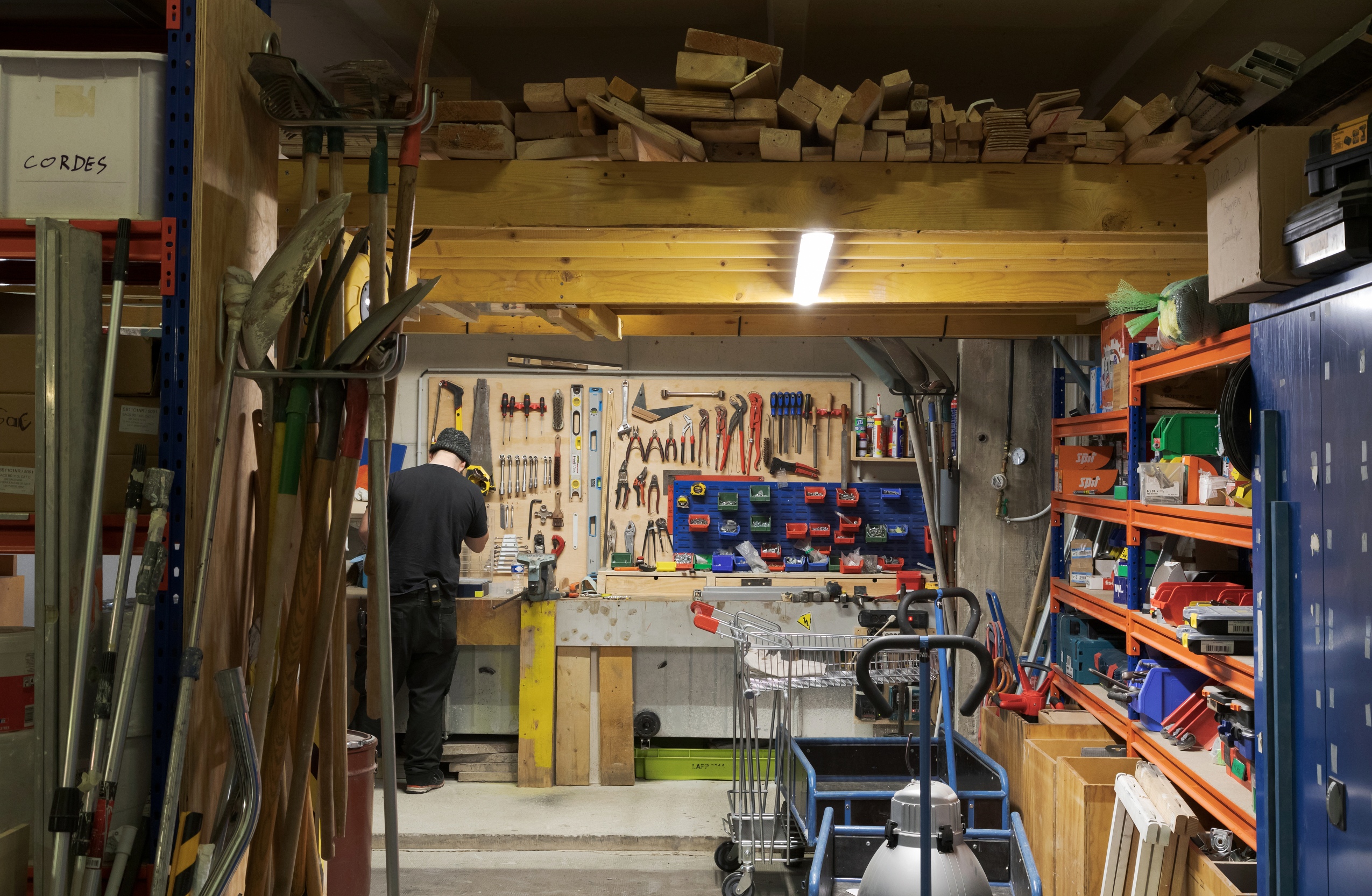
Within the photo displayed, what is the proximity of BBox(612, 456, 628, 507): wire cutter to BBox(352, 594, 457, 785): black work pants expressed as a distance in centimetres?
178

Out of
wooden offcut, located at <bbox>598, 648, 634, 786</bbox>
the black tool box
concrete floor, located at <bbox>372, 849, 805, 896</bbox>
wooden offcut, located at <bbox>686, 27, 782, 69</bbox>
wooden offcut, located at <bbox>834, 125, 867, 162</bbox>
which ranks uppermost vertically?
wooden offcut, located at <bbox>686, 27, 782, 69</bbox>

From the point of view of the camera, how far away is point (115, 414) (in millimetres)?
1885

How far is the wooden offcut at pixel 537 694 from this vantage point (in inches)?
213

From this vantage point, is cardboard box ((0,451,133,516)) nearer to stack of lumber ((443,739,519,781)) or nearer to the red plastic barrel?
the red plastic barrel

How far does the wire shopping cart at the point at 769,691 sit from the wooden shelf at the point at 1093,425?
55.2 inches

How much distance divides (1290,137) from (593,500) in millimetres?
5324

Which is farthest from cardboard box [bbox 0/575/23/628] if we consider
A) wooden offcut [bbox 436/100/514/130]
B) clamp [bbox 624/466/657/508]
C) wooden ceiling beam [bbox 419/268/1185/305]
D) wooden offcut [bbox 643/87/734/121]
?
clamp [bbox 624/466/657/508]

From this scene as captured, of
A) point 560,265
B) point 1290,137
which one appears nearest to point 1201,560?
point 1290,137

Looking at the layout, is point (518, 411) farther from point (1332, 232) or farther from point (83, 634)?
point (1332, 232)

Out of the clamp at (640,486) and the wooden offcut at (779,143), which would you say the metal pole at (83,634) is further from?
the clamp at (640,486)

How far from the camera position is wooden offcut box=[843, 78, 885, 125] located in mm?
2641

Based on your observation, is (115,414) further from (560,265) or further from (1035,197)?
(1035,197)

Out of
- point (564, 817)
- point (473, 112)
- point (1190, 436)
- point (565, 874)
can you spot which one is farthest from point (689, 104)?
point (564, 817)

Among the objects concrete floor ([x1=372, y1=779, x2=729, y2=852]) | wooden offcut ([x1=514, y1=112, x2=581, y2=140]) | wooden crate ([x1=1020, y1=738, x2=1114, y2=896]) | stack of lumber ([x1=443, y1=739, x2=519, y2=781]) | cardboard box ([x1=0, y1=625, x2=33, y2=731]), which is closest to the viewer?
cardboard box ([x1=0, y1=625, x2=33, y2=731])
